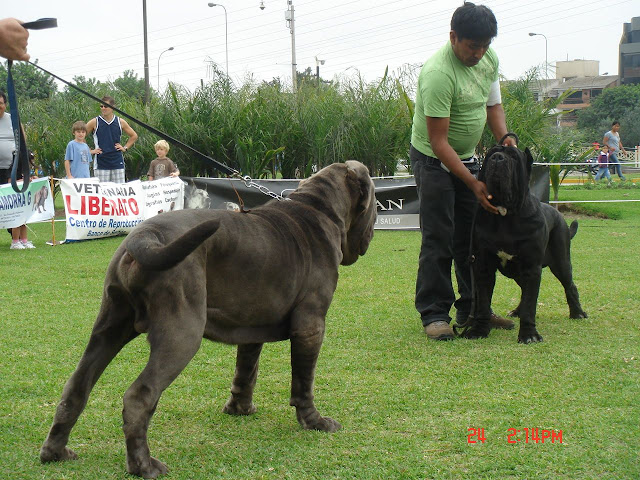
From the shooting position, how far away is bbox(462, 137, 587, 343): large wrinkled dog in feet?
16.9

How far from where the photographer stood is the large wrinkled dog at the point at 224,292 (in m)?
2.90

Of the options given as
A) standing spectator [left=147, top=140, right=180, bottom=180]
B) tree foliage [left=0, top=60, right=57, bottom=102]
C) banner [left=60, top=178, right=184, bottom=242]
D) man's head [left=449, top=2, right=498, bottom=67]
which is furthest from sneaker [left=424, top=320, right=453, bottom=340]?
tree foliage [left=0, top=60, right=57, bottom=102]

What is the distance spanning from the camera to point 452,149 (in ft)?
17.6

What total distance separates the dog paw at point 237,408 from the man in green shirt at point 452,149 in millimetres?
2087

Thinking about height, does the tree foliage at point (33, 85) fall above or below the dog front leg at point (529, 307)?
above

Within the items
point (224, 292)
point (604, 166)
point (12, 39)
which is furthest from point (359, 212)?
point (604, 166)

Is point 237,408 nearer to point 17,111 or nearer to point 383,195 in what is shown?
point 17,111

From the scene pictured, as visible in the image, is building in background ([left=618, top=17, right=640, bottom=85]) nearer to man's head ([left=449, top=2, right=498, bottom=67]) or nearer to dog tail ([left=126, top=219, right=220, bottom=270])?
man's head ([left=449, top=2, right=498, bottom=67])

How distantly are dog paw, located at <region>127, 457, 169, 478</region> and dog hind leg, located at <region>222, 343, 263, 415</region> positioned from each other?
840 mm

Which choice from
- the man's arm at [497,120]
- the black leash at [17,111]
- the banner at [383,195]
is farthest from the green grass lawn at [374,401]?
the banner at [383,195]

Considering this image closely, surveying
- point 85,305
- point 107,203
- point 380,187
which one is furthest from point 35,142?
point 85,305

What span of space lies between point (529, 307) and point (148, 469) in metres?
3.31

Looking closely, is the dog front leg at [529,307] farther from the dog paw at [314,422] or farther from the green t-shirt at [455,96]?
the dog paw at [314,422]

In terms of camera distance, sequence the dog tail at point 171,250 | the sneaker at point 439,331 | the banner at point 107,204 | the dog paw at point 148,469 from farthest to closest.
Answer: the banner at point 107,204, the sneaker at point 439,331, the dog paw at point 148,469, the dog tail at point 171,250
